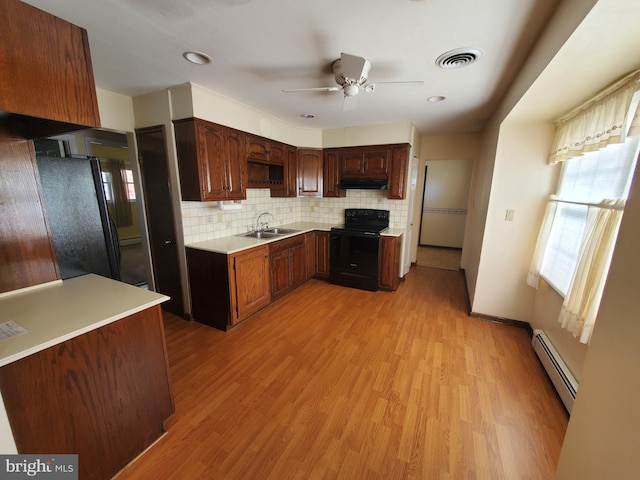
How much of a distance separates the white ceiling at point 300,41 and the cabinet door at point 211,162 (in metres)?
0.42

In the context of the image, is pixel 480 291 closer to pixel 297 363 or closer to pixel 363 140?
pixel 297 363

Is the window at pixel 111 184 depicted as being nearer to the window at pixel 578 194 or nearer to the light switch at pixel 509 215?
the light switch at pixel 509 215

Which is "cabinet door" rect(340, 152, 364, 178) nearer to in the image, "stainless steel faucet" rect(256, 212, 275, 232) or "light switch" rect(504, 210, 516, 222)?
"stainless steel faucet" rect(256, 212, 275, 232)

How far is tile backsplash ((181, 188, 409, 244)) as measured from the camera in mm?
2720

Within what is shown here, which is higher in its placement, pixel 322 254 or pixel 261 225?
pixel 261 225

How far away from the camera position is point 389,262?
3.52m

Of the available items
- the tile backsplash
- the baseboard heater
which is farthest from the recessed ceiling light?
the baseboard heater

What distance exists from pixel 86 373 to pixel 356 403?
5.25ft

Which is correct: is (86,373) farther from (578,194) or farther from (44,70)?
(578,194)

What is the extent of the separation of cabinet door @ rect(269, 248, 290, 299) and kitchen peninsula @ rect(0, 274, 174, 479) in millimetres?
1689

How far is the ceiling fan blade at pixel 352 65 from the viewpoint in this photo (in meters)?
1.65

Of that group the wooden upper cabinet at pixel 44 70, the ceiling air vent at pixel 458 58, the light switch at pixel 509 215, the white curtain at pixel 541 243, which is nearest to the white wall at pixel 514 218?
the light switch at pixel 509 215

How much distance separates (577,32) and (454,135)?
354 cm

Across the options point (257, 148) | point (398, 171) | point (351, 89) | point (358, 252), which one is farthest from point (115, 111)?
point (398, 171)
